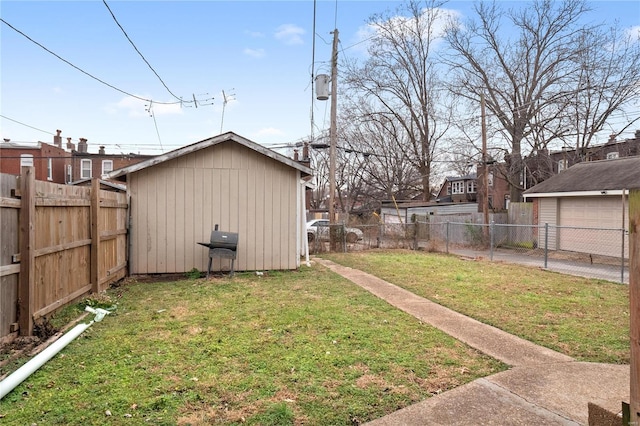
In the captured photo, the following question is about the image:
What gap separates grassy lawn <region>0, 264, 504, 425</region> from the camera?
2748 mm

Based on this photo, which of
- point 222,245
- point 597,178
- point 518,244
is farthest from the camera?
point 518,244

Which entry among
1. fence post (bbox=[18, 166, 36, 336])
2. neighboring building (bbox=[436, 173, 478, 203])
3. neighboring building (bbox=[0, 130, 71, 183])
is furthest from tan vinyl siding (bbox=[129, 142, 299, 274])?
neighboring building (bbox=[436, 173, 478, 203])

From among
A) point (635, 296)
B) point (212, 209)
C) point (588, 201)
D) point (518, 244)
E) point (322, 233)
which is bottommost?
point (518, 244)

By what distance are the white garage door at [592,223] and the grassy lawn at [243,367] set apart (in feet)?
36.7

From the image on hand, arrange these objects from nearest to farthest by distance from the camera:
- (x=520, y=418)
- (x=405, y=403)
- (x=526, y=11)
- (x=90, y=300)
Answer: (x=520, y=418), (x=405, y=403), (x=90, y=300), (x=526, y=11)

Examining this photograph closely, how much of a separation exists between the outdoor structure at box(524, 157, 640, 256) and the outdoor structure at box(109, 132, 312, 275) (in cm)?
1060

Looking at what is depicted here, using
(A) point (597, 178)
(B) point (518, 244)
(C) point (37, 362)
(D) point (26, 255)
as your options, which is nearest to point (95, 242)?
(D) point (26, 255)

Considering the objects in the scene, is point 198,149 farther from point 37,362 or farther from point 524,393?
point 524,393

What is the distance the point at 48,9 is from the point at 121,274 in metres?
4.84

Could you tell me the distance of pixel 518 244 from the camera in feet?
56.8

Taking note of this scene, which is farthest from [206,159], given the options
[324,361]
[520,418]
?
[520,418]

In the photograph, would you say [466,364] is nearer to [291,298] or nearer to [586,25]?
[291,298]

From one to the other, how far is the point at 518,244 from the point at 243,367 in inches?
654

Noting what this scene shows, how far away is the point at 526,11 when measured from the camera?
73.2 ft
